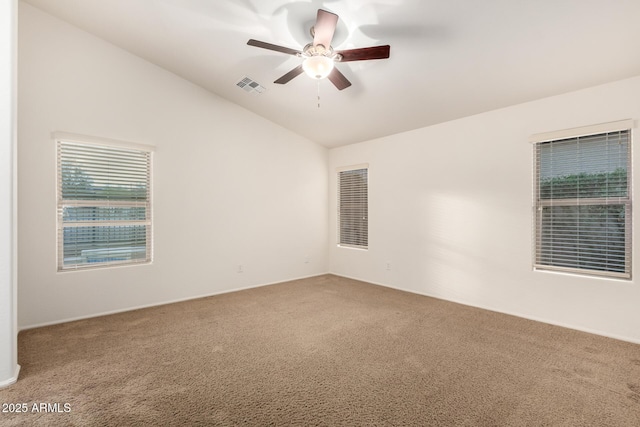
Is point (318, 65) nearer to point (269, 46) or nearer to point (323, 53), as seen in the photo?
point (323, 53)

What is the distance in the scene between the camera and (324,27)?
231 centimetres

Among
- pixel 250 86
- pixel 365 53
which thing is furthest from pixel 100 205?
pixel 365 53

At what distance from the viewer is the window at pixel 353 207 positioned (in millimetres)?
5457

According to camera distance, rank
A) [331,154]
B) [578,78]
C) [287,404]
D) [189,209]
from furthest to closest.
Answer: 1. [331,154]
2. [189,209]
3. [578,78]
4. [287,404]

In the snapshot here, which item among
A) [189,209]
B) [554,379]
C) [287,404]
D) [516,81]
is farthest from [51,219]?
[516,81]

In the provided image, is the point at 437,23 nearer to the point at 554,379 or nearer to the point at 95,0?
the point at 554,379

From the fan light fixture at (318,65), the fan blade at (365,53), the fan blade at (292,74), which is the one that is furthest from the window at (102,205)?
the fan blade at (365,53)

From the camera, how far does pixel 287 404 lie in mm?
1940

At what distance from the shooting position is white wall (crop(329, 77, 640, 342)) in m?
3.04

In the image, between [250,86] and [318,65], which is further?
[250,86]

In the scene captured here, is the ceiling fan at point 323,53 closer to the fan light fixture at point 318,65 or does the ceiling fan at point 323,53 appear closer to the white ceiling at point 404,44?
the fan light fixture at point 318,65

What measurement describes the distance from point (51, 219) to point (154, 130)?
1566 millimetres

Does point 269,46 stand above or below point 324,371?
above

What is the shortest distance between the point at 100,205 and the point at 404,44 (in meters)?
3.89
